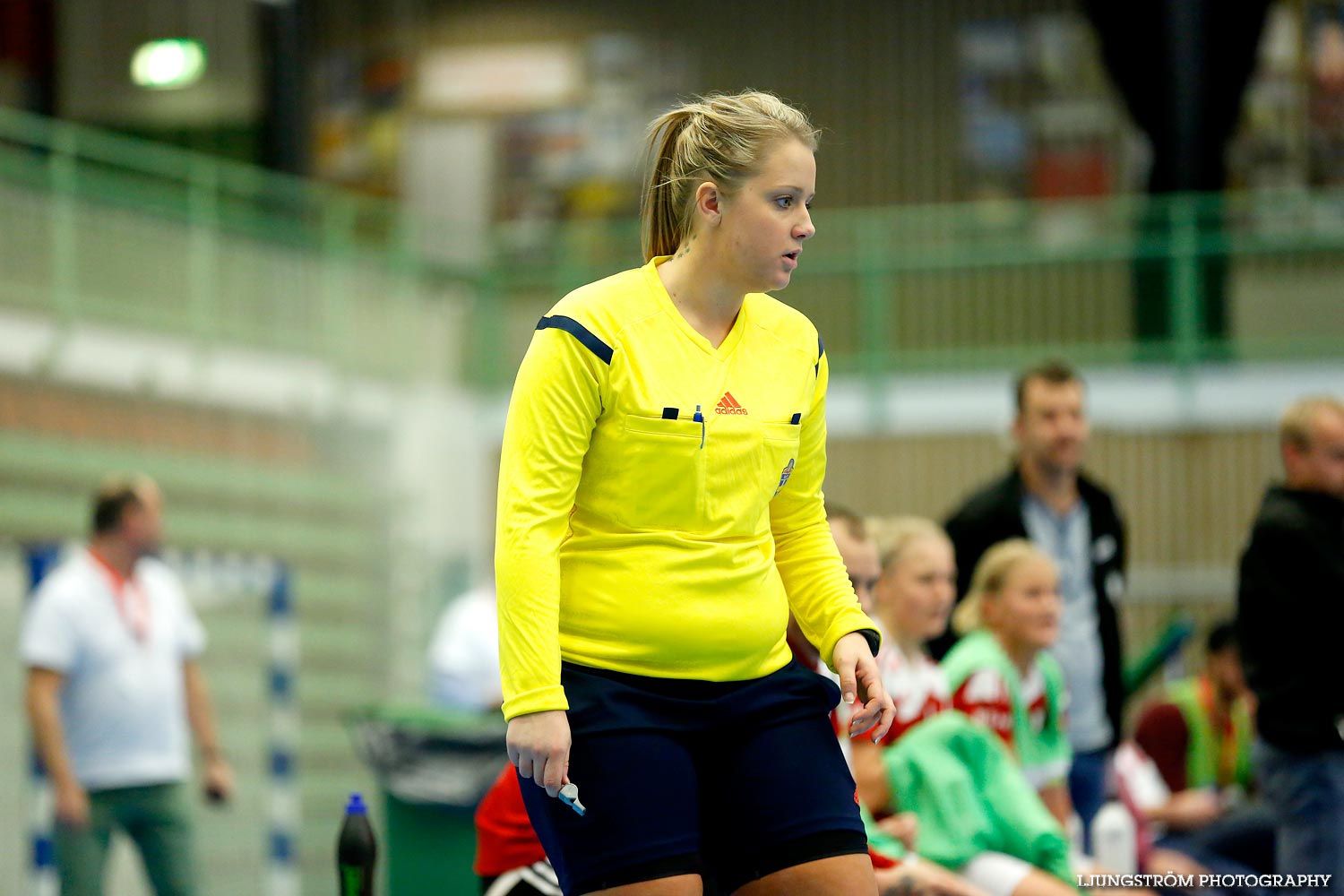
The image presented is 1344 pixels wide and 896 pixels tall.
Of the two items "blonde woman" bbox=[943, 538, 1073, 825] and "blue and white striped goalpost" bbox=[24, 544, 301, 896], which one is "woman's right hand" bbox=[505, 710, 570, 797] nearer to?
"blonde woman" bbox=[943, 538, 1073, 825]

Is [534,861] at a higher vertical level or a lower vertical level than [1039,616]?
lower

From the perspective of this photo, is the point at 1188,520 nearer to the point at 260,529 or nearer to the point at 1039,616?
the point at 260,529

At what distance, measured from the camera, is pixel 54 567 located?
27.6 feet

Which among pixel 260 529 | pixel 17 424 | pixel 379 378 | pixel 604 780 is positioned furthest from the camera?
pixel 379 378

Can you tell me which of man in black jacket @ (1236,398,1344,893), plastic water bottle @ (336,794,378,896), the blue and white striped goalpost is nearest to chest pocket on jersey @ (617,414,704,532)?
plastic water bottle @ (336,794,378,896)

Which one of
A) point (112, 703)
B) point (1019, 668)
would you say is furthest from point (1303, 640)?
point (112, 703)

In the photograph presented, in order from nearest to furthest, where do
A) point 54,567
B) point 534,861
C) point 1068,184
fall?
point 534,861 → point 54,567 → point 1068,184

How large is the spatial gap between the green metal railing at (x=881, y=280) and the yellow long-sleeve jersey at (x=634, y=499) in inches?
324

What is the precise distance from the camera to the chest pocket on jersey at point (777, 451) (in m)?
3.13

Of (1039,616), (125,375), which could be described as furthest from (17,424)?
(1039,616)

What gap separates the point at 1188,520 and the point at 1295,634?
821cm

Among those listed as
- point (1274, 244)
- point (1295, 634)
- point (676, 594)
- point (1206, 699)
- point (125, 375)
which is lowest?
point (1206, 699)

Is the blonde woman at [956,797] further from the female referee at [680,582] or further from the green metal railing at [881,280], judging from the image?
the green metal railing at [881,280]

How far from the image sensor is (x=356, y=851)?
427 cm
